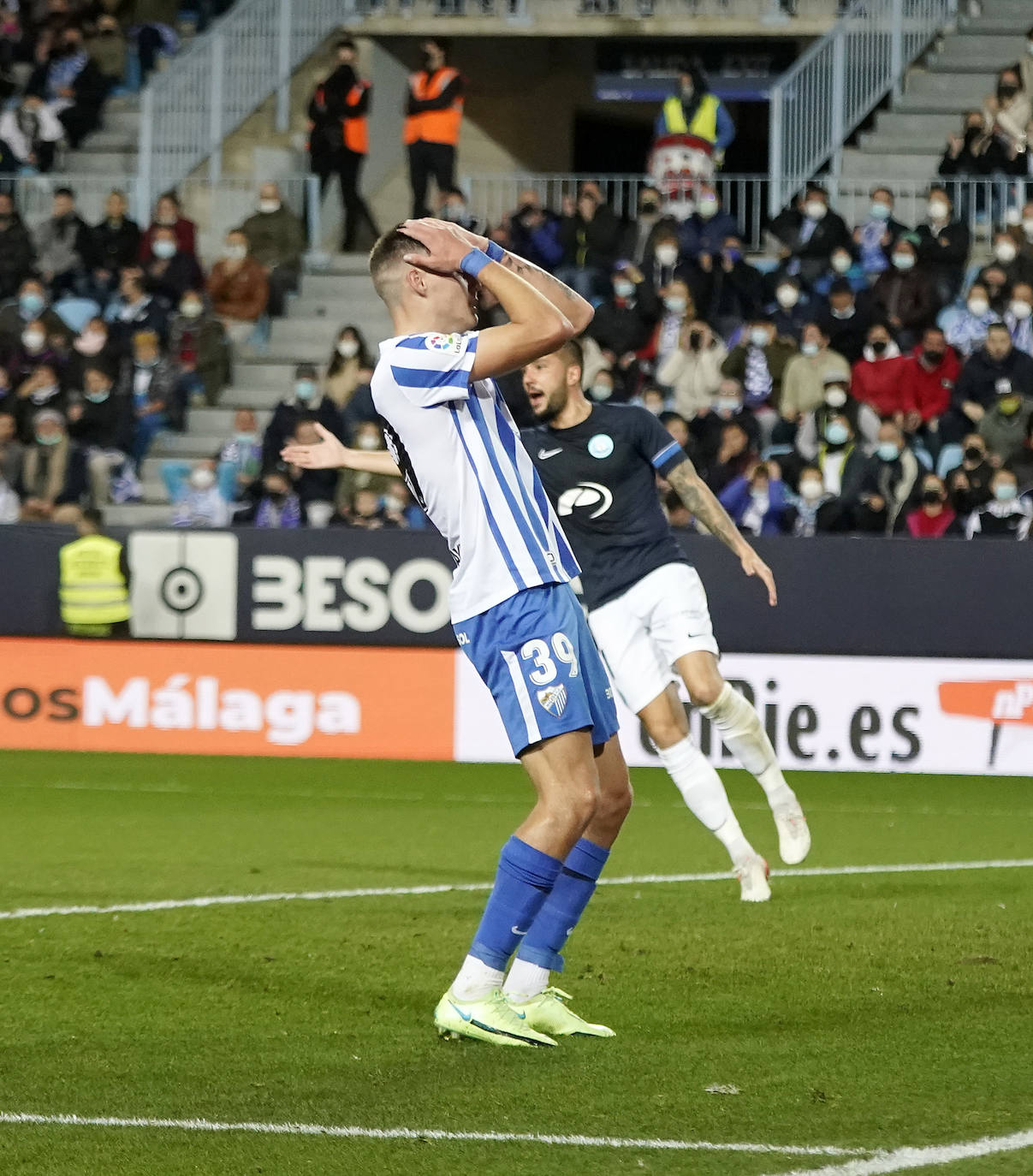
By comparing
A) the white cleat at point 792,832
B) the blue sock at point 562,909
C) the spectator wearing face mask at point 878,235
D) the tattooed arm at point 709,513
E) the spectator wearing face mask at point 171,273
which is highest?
the spectator wearing face mask at point 878,235

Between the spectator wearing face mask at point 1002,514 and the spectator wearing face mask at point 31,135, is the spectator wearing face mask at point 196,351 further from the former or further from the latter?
the spectator wearing face mask at point 1002,514

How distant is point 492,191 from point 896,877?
51.0ft

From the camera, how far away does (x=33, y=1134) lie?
4.82 m

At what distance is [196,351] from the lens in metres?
20.7

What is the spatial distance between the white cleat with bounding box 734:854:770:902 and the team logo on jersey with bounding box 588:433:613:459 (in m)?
1.76

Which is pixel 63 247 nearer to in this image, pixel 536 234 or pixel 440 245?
pixel 536 234

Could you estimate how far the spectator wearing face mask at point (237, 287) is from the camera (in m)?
21.3

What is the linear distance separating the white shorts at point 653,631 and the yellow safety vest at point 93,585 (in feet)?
23.8

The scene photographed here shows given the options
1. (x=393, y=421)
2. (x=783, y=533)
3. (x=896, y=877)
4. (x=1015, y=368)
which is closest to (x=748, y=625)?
(x=783, y=533)

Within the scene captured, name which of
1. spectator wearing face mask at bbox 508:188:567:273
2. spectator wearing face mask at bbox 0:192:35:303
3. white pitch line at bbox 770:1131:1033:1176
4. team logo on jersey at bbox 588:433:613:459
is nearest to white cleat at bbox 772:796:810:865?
team logo on jersey at bbox 588:433:613:459

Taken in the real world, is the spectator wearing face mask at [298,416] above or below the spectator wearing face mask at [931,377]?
below

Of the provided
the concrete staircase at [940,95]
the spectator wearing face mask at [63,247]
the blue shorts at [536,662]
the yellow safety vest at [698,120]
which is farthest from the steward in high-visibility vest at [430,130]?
the blue shorts at [536,662]

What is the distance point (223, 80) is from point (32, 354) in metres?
5.33

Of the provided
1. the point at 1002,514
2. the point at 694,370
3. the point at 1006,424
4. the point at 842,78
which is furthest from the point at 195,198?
the point at 1002,514
